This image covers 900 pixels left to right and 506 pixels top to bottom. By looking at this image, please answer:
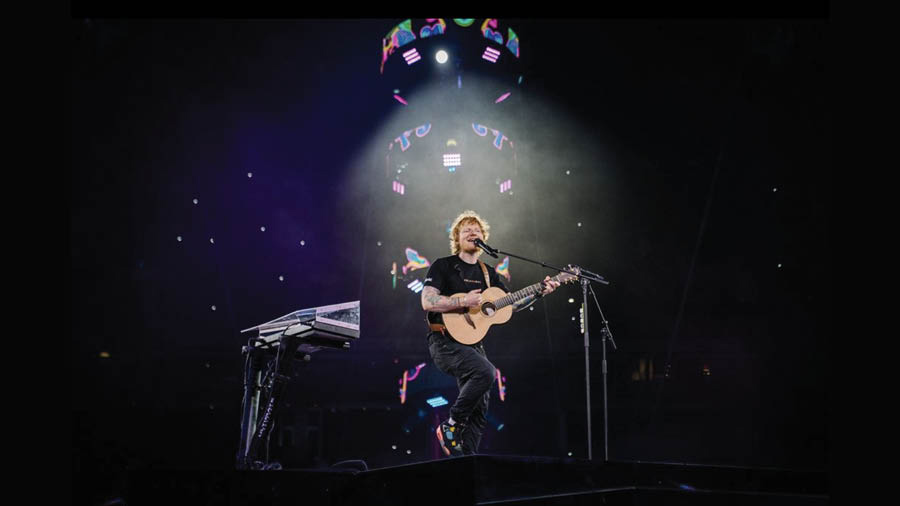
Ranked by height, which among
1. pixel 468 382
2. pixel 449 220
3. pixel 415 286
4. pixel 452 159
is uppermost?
pixel 452 159

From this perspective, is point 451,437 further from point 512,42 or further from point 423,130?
point 512,42

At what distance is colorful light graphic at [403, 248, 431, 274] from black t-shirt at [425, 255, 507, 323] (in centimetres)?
303

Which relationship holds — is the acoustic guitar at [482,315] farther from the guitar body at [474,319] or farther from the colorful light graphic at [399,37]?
the colorful light graphic at [399,37]

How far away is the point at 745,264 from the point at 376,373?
4946 millimetres

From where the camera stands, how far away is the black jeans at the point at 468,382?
4.41 metres

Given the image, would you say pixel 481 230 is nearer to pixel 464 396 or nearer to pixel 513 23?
pixel 464 396

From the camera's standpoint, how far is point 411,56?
7.68 m

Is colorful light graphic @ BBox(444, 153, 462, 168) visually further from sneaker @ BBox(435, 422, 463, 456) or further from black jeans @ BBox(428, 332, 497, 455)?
sneaker @ BBox(435, 422, 463, 456)

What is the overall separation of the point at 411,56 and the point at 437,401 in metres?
4.17

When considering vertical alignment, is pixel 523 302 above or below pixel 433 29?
below

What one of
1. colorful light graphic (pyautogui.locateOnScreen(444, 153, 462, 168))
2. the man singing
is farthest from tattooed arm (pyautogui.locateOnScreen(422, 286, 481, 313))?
colorful light graphic (pyautogui.locateOnScreen(444, 153, 462, 168))

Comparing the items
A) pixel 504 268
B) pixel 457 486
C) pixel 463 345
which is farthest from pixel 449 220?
pixel 457 486

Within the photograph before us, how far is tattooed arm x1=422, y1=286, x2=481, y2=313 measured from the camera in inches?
178

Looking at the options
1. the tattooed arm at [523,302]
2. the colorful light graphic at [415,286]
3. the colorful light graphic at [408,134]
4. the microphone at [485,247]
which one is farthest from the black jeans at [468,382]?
the colorful light graphic at [408,134]
